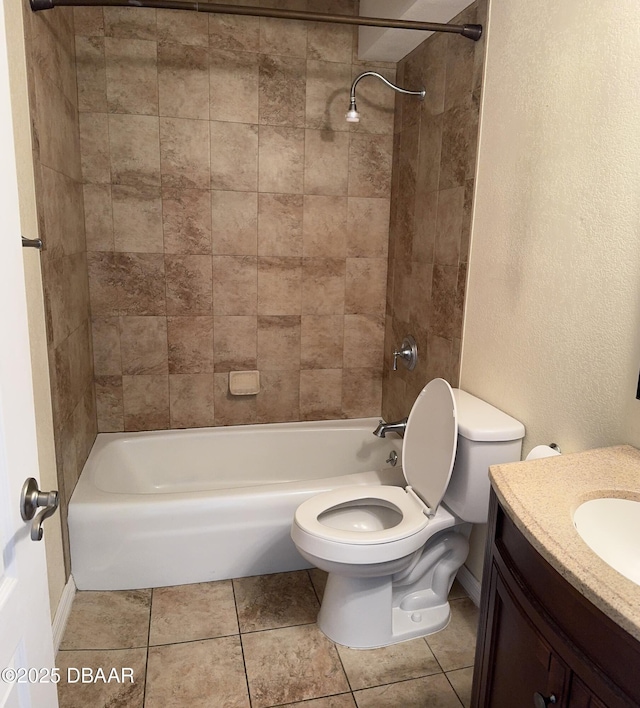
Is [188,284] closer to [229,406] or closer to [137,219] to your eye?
[137,219]

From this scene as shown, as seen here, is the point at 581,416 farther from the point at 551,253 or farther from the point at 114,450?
the point at 114,450

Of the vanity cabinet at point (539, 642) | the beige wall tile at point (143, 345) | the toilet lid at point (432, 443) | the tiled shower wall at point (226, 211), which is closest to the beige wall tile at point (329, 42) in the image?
the tiled shower wall at point (226, 211)

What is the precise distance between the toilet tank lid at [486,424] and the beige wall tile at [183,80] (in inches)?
74.0

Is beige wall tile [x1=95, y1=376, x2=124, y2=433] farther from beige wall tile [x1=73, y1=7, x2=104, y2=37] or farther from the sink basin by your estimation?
the sink basin

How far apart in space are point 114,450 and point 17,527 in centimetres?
202

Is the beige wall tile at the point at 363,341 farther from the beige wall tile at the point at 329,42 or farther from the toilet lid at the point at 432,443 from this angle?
the beige wall tile at the point at 329,42

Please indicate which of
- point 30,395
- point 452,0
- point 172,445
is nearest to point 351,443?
point 172,445

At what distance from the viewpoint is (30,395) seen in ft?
3.14

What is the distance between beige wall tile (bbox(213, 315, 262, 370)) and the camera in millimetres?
2957

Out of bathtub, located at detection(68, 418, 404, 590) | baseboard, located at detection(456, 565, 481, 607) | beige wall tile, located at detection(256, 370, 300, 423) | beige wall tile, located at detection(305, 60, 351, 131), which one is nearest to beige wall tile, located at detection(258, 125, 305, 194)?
beige wall tile, located at detection(305, 60, 351, 131)

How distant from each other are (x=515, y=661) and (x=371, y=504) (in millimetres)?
1064

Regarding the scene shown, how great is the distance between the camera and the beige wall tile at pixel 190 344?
2902mm

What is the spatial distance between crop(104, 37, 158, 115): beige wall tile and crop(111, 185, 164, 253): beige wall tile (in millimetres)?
368

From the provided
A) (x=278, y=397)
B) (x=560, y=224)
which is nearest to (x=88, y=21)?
(x=278, y=397)
